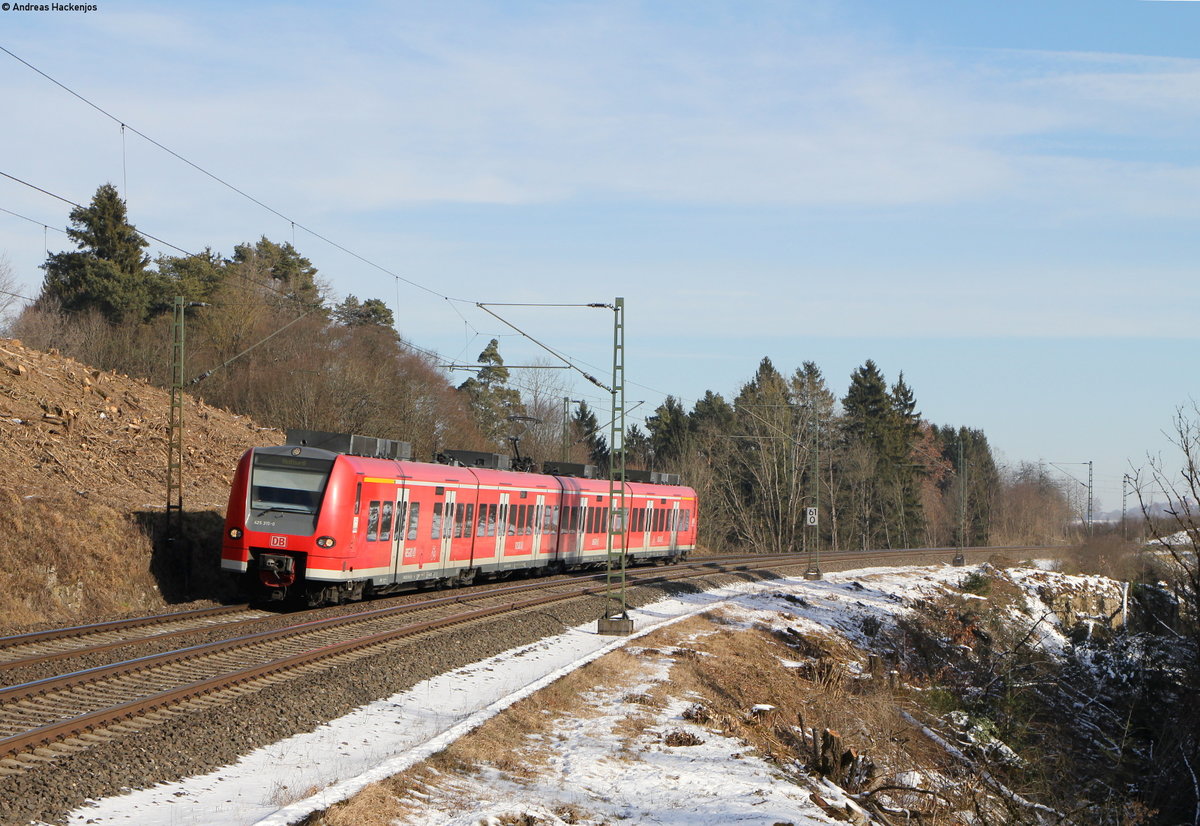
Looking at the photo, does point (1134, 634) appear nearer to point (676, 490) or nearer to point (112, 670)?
point (676, 490)

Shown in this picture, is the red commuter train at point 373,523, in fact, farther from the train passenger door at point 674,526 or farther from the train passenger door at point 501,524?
the train passenger door at point 674,526

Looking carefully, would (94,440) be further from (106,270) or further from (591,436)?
(591,436)

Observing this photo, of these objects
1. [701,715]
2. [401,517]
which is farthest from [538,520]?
[701,715]

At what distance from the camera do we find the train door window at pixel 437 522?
2475 cm

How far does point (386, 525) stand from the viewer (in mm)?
22469

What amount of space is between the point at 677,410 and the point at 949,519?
96.6 feet

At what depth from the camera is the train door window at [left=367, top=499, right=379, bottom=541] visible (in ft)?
71.1

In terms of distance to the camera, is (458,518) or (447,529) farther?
(458,518)

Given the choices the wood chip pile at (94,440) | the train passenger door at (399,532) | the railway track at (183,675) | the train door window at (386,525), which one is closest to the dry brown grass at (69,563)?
the wood chip pile at (94,440)

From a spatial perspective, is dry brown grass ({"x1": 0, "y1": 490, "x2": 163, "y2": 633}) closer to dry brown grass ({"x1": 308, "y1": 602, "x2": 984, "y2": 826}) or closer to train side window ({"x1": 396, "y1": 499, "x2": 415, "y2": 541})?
train side window ({"x1": 396, "y1": 499, "x2": 415, "y2": 541})

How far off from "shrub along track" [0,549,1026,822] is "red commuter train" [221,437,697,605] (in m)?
1.56

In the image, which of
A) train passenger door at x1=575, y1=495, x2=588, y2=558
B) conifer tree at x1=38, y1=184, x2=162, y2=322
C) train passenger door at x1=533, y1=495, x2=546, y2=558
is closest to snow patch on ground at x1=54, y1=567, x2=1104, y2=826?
train passenger door at x1=533, y1=495, x2=546, y2=558

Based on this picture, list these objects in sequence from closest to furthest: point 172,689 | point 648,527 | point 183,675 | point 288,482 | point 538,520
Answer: point 172,689, point 183,675, point 288,482, point 538,520, point 648,527

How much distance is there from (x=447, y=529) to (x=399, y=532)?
8.35 ft
